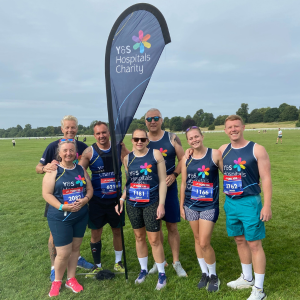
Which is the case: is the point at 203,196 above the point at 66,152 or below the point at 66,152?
below

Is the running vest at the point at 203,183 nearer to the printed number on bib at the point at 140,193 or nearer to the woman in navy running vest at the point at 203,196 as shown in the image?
the woman in navy running vest at the point at 203,196

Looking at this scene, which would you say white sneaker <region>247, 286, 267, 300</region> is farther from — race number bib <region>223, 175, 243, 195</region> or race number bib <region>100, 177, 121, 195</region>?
race number bib <region>100, 177, 121, 195</region>

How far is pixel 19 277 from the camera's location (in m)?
3.56

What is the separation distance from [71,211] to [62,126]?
4.29 feet

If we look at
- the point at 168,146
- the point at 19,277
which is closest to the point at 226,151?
the point at 168,146

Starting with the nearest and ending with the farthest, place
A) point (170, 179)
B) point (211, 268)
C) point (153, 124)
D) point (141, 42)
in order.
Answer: point (211, 268)
point (141, 42)
point (170, 179)
point (153, 124)

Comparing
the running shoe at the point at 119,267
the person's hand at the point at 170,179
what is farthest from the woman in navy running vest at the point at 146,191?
the running shoe at the point at 119,267

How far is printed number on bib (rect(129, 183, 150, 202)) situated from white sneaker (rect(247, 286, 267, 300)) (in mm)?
1684

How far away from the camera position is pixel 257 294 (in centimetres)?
288

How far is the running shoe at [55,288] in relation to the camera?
10.2 feet

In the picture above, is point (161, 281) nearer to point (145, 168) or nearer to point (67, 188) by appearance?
point (145, 168)

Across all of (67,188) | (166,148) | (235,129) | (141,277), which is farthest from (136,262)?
(235,129)

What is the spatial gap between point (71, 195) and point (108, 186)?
0.63 m

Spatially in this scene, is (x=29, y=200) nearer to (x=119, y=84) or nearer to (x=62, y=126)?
(x=62, y=126)
